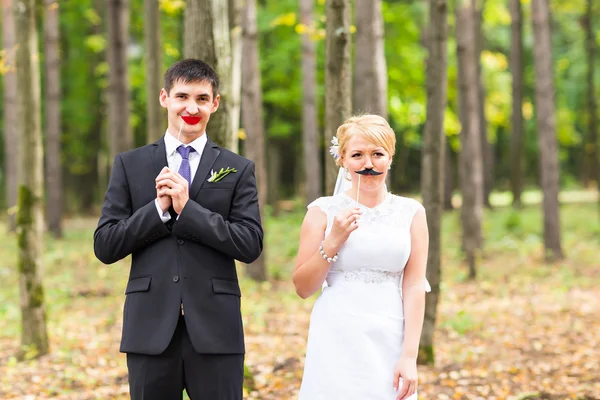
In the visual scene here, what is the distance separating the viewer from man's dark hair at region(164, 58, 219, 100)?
347cm

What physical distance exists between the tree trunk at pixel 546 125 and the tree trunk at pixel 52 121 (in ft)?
38.2

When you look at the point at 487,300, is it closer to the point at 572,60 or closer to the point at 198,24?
the point at 198,24

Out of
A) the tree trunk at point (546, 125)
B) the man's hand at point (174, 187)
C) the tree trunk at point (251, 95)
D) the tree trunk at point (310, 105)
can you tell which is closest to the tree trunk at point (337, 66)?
the man's hand at point (174, 187)

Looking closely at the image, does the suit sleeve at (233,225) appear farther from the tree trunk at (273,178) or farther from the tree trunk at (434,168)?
the tree trunk at (273,178)

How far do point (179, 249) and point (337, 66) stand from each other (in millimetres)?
2994

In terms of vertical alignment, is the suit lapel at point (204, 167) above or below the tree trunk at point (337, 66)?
below

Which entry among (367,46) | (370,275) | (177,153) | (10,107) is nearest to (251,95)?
(367,46)

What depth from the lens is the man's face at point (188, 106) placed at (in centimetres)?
345

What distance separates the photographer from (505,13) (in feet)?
86.3

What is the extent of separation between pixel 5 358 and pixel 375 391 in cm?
618

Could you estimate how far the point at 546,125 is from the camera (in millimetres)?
15461

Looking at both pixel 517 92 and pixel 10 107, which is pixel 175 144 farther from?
pixel 517 92


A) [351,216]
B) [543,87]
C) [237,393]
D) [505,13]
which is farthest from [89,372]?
[505,13]

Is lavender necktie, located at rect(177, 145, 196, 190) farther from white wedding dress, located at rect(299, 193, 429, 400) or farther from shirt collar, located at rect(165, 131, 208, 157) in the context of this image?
white wedding dress, located at rect(299, 193, 429, 400)
